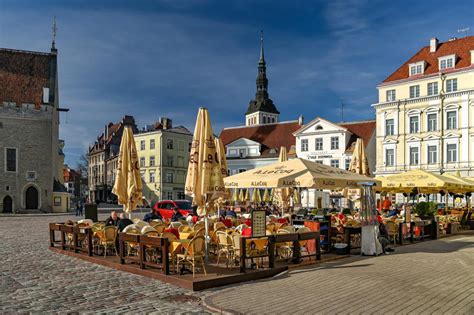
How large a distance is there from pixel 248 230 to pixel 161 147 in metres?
54.9

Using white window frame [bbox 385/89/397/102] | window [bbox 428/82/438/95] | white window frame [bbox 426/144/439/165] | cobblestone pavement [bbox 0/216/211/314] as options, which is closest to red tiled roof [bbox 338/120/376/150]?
white window frame [bbox 385/89/397/102]

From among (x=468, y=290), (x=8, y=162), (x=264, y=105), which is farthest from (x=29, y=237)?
(x=264, y=105)

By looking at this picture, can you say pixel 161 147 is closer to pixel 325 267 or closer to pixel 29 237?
pixel 29 237

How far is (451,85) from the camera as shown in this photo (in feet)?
141

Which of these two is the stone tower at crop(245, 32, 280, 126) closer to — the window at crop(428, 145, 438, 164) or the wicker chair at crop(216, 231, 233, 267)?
the window at crop(428, 145, 438, 164)

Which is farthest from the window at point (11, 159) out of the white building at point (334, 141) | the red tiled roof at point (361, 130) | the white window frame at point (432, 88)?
the white window frame at point (432, 88)

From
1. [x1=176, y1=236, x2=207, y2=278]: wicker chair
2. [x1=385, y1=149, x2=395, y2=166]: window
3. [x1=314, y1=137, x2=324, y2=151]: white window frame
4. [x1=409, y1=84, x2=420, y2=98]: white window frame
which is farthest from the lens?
[x1=314, y1=137, x2=324, y2=151]: white window frame

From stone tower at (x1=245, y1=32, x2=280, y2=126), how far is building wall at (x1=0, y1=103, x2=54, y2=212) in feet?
159

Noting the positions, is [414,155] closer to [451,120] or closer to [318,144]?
[451,120]

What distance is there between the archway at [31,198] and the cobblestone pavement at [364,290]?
1685 inches

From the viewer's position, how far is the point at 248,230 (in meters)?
12.4

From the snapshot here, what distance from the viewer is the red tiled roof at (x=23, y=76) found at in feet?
160

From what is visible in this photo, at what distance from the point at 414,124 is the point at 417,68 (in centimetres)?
589

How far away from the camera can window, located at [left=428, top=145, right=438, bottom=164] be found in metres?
43.6
